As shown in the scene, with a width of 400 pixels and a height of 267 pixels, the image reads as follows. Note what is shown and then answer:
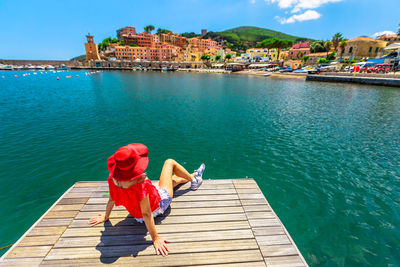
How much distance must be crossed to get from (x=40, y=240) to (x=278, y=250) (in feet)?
13.4

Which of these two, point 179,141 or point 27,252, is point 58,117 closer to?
point 179,141

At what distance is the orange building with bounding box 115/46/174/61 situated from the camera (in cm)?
12306

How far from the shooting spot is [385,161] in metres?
8.49

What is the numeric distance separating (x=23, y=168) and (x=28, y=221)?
144 inches

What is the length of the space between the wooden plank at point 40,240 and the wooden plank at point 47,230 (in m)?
0.07

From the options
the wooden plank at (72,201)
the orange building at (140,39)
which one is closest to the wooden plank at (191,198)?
the wooden plank at (72,201)

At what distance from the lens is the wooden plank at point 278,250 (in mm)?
2973

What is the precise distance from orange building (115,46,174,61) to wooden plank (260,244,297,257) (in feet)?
457

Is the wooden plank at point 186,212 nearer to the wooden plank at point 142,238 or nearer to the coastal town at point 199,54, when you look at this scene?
Result: the wooden plank at point 142,238

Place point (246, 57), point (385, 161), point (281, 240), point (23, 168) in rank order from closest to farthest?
point (281, 240) → point (23, 168) → point (385, 161) → point (246, 57)

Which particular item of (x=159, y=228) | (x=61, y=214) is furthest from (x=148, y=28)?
(x=159, y=228)

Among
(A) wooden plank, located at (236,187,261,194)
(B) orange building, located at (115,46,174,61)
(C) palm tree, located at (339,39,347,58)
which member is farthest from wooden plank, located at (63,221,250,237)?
(B) orange building, located at (115,46,174,61)

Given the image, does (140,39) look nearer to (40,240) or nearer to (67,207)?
(67,207)

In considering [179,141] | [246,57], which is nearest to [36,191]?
[179,141]
